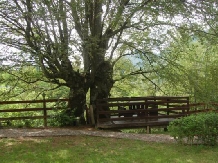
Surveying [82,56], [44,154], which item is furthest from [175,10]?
[44,154]

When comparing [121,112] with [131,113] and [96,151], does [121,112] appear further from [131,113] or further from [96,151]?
[96,151]

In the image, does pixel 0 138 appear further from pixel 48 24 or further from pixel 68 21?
pixel 68 21

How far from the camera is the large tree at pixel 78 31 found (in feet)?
28.3

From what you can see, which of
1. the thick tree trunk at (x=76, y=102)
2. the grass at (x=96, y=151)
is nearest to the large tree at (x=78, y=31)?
the thick tree trunk at (x=76, y=102)

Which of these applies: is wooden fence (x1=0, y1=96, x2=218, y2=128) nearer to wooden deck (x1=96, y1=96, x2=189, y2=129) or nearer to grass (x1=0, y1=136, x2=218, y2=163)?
wooden deck (x1=96, y1=96, x2=189, y2=129)

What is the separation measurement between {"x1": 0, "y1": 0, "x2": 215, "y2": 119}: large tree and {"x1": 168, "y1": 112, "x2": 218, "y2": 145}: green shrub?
13.3ft

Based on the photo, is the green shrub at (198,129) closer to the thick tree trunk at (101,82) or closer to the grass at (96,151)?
the grass at (96,151)

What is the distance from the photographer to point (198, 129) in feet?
24.2

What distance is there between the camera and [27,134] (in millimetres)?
8523

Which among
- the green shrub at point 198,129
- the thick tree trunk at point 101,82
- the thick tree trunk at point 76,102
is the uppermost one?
the thick tree trunk at point 101,82

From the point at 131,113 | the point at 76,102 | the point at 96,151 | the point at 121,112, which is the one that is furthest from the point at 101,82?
the point at 96,151

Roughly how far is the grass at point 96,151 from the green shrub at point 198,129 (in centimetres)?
34

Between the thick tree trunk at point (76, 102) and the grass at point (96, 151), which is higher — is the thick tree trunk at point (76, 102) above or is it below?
above

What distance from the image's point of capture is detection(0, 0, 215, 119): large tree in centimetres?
862
